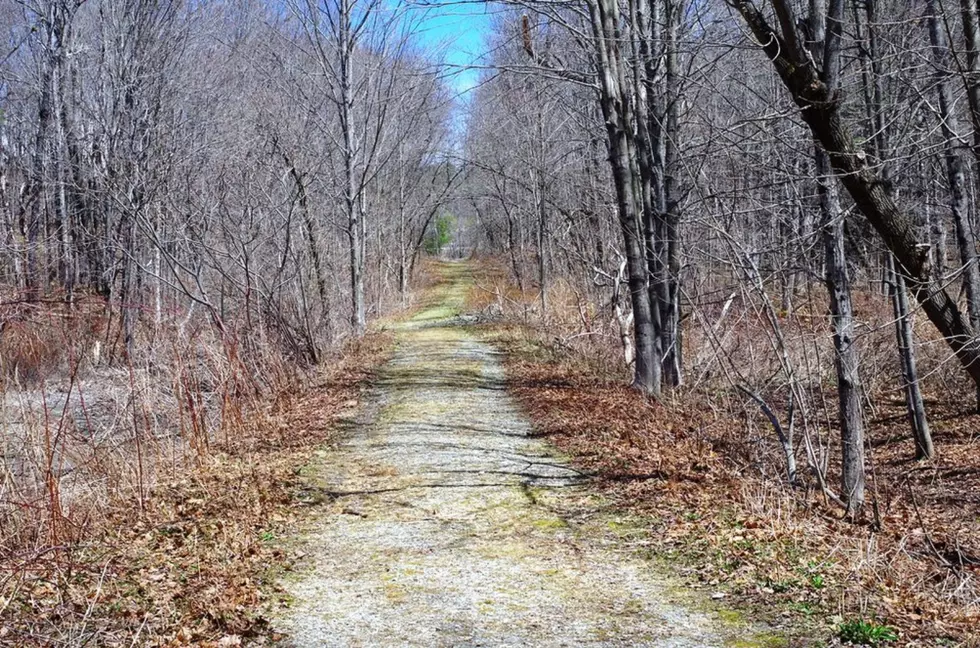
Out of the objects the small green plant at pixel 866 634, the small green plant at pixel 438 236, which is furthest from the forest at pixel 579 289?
the small green plant at pixel 438 236

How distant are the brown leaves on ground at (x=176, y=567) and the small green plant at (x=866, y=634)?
3.06m

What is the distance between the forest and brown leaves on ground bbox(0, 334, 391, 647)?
0.04 m

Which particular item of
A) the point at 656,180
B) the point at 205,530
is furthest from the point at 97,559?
the point at 656,180

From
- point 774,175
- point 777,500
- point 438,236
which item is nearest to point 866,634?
point 777,500

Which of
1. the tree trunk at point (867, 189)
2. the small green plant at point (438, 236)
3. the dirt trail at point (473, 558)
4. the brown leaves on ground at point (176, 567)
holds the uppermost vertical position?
the small green plant at point (438, 236)

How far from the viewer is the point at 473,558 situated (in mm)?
5980

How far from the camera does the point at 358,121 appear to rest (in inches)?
947

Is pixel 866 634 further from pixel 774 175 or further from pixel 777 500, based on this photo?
pixel 774 175

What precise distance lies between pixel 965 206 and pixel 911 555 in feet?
24.3

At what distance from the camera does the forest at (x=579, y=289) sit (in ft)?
20.6

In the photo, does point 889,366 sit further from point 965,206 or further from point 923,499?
point 923,499

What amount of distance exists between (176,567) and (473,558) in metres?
1.94

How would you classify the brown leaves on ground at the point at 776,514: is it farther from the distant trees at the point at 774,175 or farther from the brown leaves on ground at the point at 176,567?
the brown leaves on ground at the point at 176,567

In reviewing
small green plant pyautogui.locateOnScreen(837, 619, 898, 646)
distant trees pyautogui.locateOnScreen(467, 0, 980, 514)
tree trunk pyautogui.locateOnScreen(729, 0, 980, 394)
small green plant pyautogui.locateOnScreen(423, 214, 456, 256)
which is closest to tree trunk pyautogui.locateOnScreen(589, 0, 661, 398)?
distant trees pyautogui.locateOnScreen(467, 0, 980, 514)
